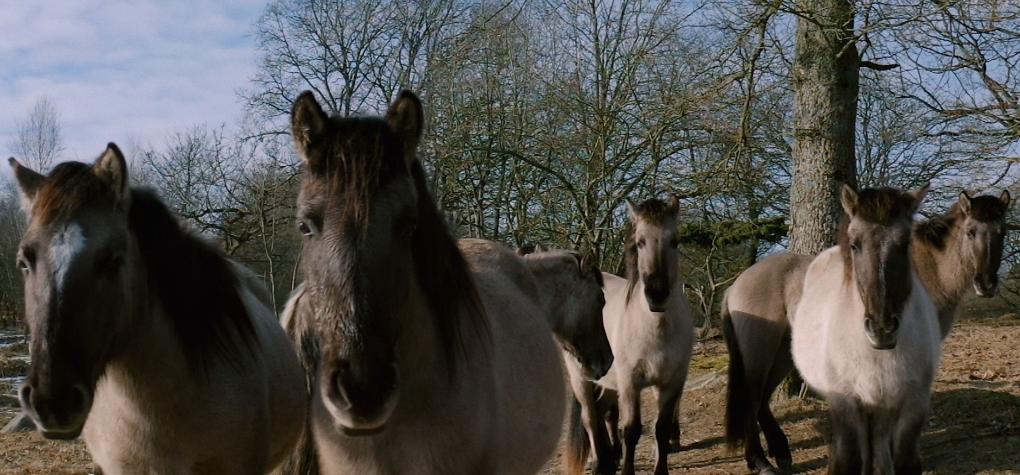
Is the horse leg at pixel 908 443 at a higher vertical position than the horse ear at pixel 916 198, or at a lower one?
lower

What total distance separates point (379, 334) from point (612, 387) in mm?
6107

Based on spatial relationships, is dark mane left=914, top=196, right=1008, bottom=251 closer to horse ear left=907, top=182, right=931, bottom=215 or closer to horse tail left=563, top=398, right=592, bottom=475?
horse ear left=907, top=182, right=931, bottom=215

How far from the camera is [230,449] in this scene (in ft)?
11.5

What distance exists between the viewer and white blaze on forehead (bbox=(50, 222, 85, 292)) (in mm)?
2826

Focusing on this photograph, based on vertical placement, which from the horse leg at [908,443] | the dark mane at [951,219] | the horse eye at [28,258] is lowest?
the horse leg at [908,443]

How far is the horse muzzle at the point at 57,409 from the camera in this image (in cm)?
265

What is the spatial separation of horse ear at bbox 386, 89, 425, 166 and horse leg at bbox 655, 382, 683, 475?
5.11 m

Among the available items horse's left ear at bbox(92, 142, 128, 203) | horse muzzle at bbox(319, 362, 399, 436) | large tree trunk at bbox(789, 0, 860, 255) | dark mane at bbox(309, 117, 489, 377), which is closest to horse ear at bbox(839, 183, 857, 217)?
dark mane at bbox(309, 117, 489, 377)

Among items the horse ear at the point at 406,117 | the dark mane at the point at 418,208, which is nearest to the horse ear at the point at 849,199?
the dark mane at the point at 418,208

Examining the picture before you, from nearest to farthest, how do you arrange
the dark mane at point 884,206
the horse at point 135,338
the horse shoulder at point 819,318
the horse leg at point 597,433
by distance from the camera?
the horse at point 135,338 → the dark mane at point 884,206 → the horse shoulder at point 819,318 → the horse leg at point 597,433

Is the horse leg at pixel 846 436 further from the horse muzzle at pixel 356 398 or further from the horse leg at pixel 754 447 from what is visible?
the horse muzzle at pixel 356 398

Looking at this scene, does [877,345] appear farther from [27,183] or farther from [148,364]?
[27,183]

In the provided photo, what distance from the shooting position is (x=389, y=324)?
2.27 metres

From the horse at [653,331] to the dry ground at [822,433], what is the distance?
0.76m
